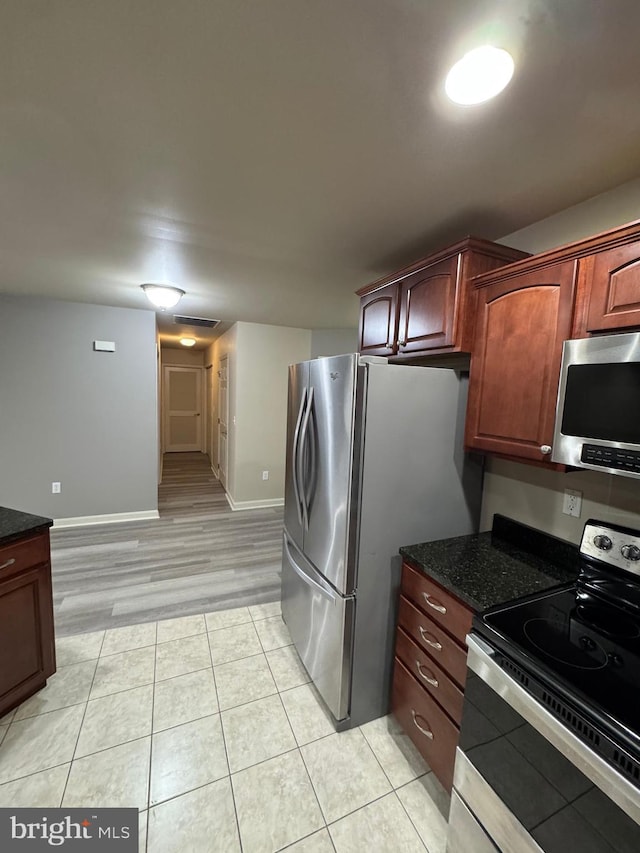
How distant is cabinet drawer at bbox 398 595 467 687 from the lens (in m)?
1.32

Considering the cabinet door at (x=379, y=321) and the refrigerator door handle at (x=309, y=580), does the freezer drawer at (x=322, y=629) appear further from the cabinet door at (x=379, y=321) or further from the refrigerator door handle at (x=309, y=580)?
the cabinet door at (x=379, y=321)

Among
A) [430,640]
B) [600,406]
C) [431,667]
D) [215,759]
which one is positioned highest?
[600,406]

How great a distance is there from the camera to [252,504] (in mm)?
4895

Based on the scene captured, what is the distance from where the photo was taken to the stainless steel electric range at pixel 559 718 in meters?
0.81

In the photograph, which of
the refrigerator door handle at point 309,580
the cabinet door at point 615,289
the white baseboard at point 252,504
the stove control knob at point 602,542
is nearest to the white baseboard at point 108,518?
the white baseboard at point 252,504

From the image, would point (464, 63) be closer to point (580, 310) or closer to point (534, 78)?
point (534, 78)

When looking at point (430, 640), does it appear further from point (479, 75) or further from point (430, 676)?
point (479, 75)

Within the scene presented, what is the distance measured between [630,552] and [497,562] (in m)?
0.47

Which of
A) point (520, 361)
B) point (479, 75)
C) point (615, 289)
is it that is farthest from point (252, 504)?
point (479, 75)

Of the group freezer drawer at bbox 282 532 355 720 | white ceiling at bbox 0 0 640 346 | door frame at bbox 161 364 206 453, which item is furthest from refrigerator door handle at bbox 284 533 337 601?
door frame at bbox 161 364 206 453

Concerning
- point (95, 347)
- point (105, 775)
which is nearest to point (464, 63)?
point (105, 775)

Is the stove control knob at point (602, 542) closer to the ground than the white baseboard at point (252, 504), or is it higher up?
higher up

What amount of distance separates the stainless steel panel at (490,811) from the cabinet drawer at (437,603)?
0.38 m

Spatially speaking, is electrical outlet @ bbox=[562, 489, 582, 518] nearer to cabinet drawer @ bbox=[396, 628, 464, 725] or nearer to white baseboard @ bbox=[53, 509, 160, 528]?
cabinet drawer @ bbox=[396, 628, 464, 725]
